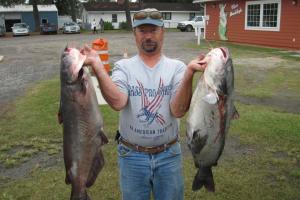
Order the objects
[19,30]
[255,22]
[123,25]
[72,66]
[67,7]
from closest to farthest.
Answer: [72,66]
[255,22]
[19,30]
[123,25]
[67,7]

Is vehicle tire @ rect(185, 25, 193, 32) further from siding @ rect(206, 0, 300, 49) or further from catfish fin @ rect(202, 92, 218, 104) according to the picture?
catfish fin @ rect(202, 92, 218, 104)

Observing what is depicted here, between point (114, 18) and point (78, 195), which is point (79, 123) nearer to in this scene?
point (78, 195)

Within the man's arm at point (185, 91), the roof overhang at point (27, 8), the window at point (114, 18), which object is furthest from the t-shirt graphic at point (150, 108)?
the window at point (114, 18)

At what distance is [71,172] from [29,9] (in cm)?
6045

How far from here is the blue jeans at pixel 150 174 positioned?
11.3 feet

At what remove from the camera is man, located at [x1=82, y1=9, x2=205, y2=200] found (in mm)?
3305

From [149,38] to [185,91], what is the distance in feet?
1.68

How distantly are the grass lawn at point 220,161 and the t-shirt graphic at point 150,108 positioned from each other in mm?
2241

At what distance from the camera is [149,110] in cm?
335

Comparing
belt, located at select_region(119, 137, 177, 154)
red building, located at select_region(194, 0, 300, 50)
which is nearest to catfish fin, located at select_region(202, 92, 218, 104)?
belt, located at select_region(119, 137, 177, 154)

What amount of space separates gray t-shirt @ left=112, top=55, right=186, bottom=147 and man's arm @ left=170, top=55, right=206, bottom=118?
0.08m

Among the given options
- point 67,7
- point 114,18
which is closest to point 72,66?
point 114,18

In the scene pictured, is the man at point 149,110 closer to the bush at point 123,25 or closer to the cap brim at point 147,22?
the cap brim at point 147,22

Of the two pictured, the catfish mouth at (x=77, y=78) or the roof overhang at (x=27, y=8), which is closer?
the catfish mouth at (x=77, y=78)
